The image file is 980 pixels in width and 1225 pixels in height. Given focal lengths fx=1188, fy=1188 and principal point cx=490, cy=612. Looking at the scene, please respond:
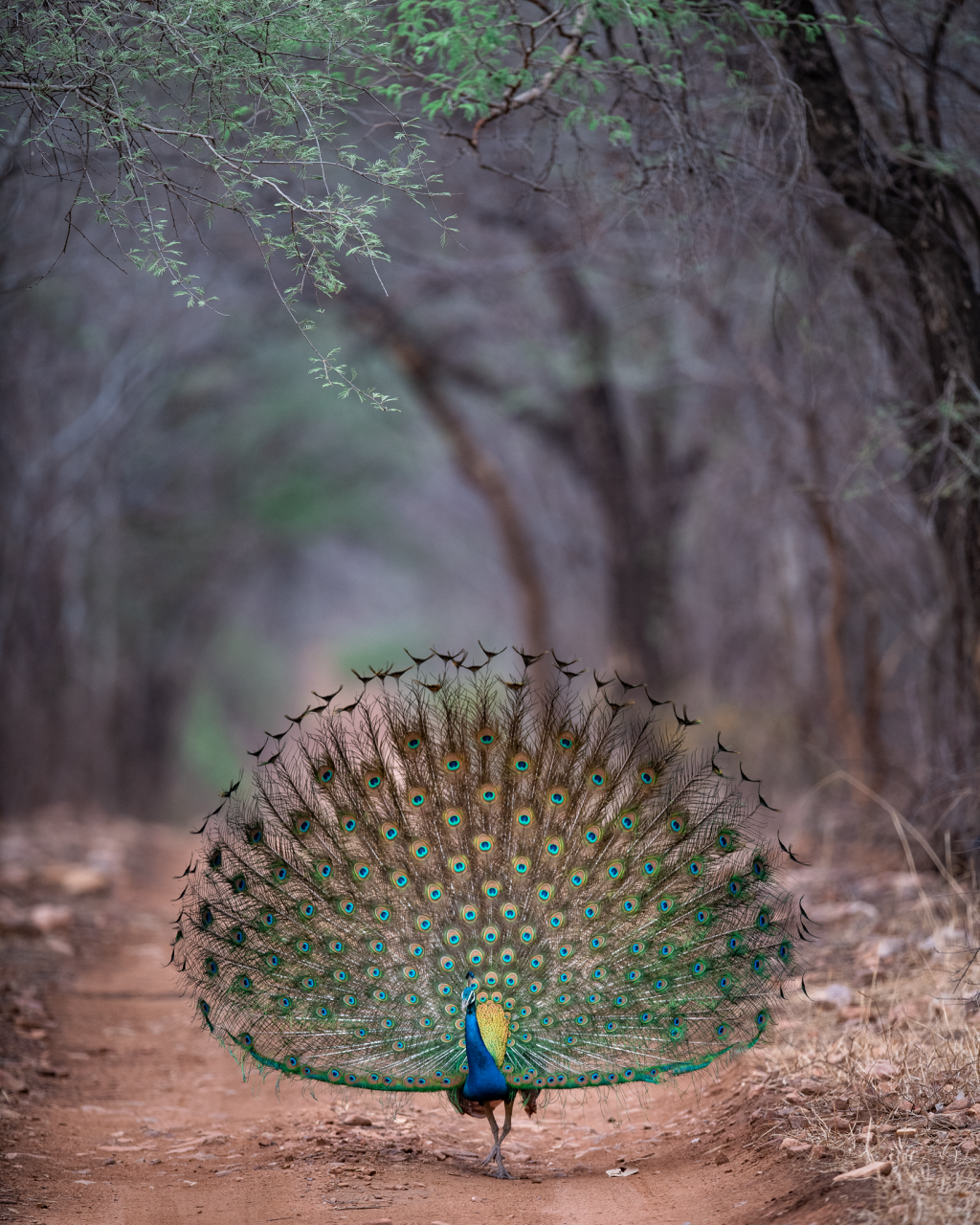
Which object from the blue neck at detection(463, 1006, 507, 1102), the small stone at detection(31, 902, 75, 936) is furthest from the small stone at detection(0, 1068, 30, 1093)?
the small stone at detection(31, 902, 75, 936)

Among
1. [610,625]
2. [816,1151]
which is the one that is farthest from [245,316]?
[816,1151]

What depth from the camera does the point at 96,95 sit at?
455cm

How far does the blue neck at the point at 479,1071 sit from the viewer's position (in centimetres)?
444

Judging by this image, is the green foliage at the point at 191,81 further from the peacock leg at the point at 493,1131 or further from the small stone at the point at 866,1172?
the small stone at the point at 866,1172

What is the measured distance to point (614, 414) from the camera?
47.6 feet

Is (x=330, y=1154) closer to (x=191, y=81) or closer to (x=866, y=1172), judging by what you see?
→ (x=866, y=1172)

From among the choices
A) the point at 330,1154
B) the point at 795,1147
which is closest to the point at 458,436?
the point at 330,1154

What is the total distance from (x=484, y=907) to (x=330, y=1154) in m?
1.17

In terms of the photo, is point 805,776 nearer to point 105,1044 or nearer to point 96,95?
point 105,1044

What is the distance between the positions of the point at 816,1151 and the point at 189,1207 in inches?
88.5

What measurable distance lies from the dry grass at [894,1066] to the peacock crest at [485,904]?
18.0 inches

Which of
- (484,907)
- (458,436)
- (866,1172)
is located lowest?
(866,1172)

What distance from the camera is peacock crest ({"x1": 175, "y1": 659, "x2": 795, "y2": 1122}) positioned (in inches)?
179

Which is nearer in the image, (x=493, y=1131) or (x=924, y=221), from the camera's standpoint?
(x=493, y=1131)
